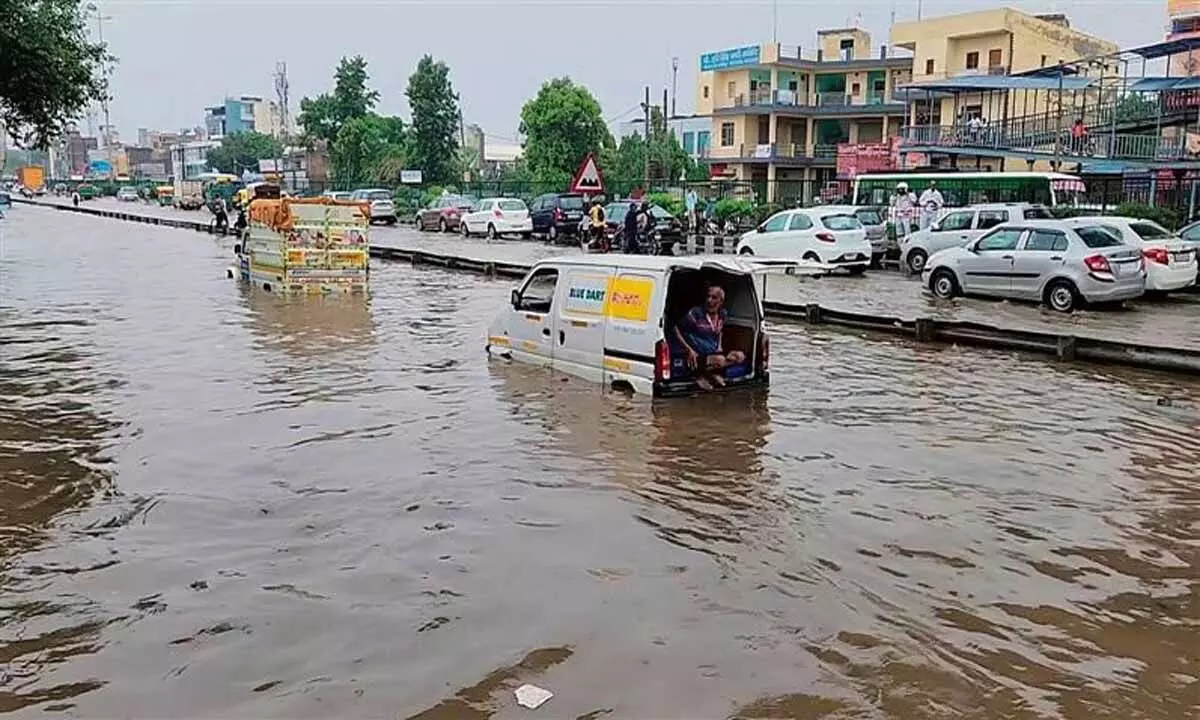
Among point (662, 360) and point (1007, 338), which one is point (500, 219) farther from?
point (662, 360)

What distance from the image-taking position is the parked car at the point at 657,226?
29.0 m

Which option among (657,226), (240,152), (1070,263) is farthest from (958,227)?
(240,152)

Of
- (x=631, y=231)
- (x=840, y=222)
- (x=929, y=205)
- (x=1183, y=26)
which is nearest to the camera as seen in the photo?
(x=840, y=222)

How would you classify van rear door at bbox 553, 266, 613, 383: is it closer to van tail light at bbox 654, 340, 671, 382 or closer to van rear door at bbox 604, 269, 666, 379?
van rear door at bbox 604, 269, 666, 379

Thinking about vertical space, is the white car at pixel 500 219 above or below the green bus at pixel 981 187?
below

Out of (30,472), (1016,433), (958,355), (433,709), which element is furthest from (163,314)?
(433,709)

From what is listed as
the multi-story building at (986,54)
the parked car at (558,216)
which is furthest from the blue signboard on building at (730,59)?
the parked car at (558,216)

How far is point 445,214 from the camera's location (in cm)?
4384

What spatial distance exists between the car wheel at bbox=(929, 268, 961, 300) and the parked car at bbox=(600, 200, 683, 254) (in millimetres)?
9531

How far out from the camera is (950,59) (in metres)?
53.1

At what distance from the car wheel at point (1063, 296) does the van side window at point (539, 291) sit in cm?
1021

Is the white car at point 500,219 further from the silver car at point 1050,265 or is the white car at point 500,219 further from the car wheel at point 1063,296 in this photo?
the car wheel at point 1063,296

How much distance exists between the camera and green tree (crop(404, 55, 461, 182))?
6294cm

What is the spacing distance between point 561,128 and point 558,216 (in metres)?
19.0
